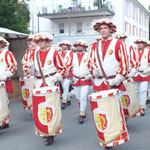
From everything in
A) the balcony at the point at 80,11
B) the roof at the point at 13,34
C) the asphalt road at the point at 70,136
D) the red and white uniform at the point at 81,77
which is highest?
the balcony at the point at 80,11

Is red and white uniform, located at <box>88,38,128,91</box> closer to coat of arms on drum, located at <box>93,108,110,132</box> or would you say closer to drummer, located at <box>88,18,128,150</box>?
drummer, located at <box>88,18,128,150</box>

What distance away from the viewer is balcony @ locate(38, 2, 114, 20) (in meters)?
32.3

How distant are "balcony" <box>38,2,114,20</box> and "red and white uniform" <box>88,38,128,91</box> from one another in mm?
27064

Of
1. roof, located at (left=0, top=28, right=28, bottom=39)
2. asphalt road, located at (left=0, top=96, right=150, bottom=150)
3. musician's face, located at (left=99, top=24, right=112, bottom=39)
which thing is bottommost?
asphalt road, located at (left=0, top=96, right=150, bottom=150)

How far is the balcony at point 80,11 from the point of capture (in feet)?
106

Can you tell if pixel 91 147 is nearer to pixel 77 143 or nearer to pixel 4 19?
pixel 77 143

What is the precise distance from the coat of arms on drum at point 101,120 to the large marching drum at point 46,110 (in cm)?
84

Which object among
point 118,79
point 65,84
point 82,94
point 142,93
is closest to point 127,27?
point 65,84

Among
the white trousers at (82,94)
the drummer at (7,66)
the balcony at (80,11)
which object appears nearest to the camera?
the drummer at (7,66)

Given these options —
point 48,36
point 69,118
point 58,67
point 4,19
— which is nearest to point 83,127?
point 69,118

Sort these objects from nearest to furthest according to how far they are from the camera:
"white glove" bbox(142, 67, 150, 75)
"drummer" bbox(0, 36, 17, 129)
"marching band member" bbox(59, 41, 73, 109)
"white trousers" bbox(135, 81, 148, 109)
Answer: "drummer" bbox(0, 36, 17, 129)
"white trousers" bbox(135, 81, 148, 109)
"white glove" bbox(142, 67, 150, 75)
"marching band member" bbox(59, 41, 73, 109)

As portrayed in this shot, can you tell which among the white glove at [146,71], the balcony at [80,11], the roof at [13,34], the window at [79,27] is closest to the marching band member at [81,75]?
the white glove at [146,71]

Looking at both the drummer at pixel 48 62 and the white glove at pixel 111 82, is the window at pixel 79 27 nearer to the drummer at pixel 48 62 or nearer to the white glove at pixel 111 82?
the drummer at pixel 48 62

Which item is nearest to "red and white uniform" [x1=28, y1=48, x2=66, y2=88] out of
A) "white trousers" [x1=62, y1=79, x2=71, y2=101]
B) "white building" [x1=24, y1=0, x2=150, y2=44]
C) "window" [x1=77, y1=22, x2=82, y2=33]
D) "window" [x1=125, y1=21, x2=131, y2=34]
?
"white trousers" [x1=62, y1=79, x2=71, y2=101]
